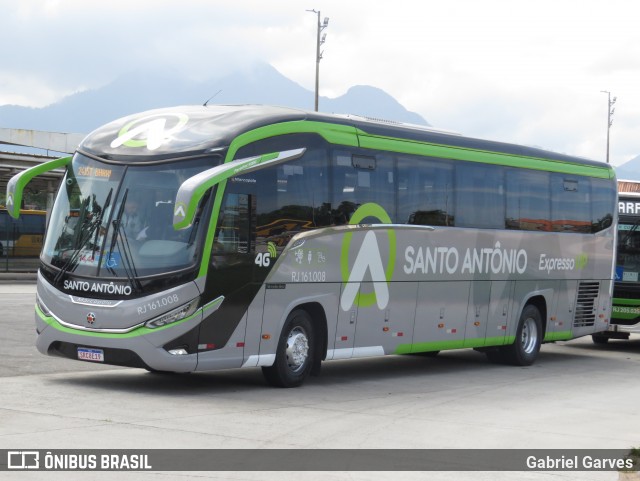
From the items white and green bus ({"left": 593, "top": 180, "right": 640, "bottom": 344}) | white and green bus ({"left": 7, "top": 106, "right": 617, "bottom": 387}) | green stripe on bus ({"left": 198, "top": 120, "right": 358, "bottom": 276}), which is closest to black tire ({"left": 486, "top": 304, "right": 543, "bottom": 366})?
white and green bus ({"left": 7, "top": 106, "right": 617, "bottom": 387})

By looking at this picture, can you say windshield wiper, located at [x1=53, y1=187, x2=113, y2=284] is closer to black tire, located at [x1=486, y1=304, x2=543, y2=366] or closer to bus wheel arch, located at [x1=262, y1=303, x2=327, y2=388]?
bus wheel arch, located at [x1=262, y1=303, x2=327, y2=388]

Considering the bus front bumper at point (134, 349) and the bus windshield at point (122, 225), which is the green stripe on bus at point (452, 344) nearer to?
the bus front bumper at point (134, 349)

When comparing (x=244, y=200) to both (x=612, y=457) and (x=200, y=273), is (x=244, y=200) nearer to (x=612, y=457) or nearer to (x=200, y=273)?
(x=200, y=273)

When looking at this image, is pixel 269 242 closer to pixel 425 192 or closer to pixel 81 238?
pixel 81 238

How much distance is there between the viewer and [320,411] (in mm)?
12977

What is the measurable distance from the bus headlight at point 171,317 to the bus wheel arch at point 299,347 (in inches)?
66.0

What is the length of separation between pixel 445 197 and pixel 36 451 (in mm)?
10159

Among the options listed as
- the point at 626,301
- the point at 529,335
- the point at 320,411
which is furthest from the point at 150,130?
the point at 626,301

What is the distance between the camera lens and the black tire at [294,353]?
1490 cm

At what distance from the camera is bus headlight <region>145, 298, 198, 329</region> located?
13484mm

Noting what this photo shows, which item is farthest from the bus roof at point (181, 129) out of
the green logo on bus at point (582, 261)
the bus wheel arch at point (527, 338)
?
the green logo on bus at point (582, 261)

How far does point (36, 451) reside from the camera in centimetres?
939
